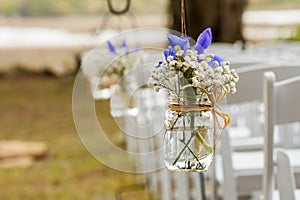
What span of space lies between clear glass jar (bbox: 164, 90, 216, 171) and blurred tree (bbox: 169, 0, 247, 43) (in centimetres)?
625

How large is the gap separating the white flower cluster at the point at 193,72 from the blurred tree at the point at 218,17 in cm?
626

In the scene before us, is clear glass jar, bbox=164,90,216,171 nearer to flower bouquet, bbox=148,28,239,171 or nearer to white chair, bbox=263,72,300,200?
flower bouquet, bbox=148,28,239,171

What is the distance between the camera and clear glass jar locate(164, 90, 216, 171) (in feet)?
6.61

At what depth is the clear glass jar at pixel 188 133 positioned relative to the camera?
201 cm

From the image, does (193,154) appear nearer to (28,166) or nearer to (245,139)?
(245,139)

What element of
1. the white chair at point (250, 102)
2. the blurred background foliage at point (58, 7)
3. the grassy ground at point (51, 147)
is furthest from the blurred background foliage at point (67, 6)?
the white chair at point (250, 102)

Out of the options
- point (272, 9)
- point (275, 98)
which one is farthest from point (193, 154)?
point (272, 9)

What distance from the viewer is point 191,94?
2.01 m

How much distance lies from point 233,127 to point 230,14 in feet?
14.3

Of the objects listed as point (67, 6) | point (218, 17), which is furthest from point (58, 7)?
point (218, 17)

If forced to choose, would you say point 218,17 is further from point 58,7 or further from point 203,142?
point 203,142

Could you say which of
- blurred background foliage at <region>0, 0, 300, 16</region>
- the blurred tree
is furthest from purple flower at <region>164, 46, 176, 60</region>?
blurred background foliage at <region>0, 0, 300, 16</region>

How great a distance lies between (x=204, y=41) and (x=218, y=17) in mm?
6697

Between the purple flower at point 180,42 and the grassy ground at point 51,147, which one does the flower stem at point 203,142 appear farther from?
the grassy ground at point 51,147
